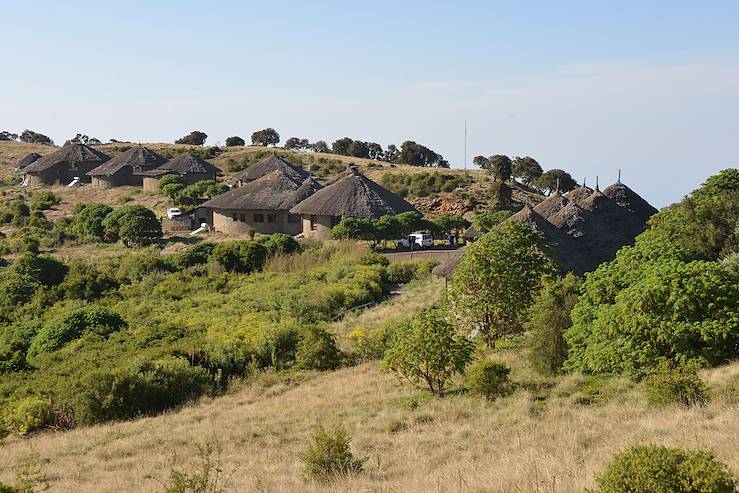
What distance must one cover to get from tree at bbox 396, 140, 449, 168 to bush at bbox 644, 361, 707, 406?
7731cm

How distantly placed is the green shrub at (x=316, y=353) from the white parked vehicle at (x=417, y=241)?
20926 millimetres

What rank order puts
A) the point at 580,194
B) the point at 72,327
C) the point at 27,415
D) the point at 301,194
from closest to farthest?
the point at 27,415
the point at 72,327
the point at 580,194
the point at 301,194

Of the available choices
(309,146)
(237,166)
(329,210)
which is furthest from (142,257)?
(309,146)

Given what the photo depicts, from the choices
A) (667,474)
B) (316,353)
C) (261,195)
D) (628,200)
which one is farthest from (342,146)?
(667,474)

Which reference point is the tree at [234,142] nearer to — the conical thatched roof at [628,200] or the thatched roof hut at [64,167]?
the thatched roof hut at [64,167]

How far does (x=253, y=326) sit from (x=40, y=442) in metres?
9.39

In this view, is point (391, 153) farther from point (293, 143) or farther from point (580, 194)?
point (580, 194)

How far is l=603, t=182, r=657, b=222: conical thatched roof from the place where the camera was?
125 ft

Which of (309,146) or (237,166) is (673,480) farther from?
(309,146)

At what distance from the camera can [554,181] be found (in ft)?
223

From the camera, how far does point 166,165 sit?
69.4 meters

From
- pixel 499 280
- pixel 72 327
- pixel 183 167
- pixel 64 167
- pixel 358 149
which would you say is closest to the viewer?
pixel 499 280

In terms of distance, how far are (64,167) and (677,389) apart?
73.3 metres

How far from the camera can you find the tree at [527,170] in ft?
240
